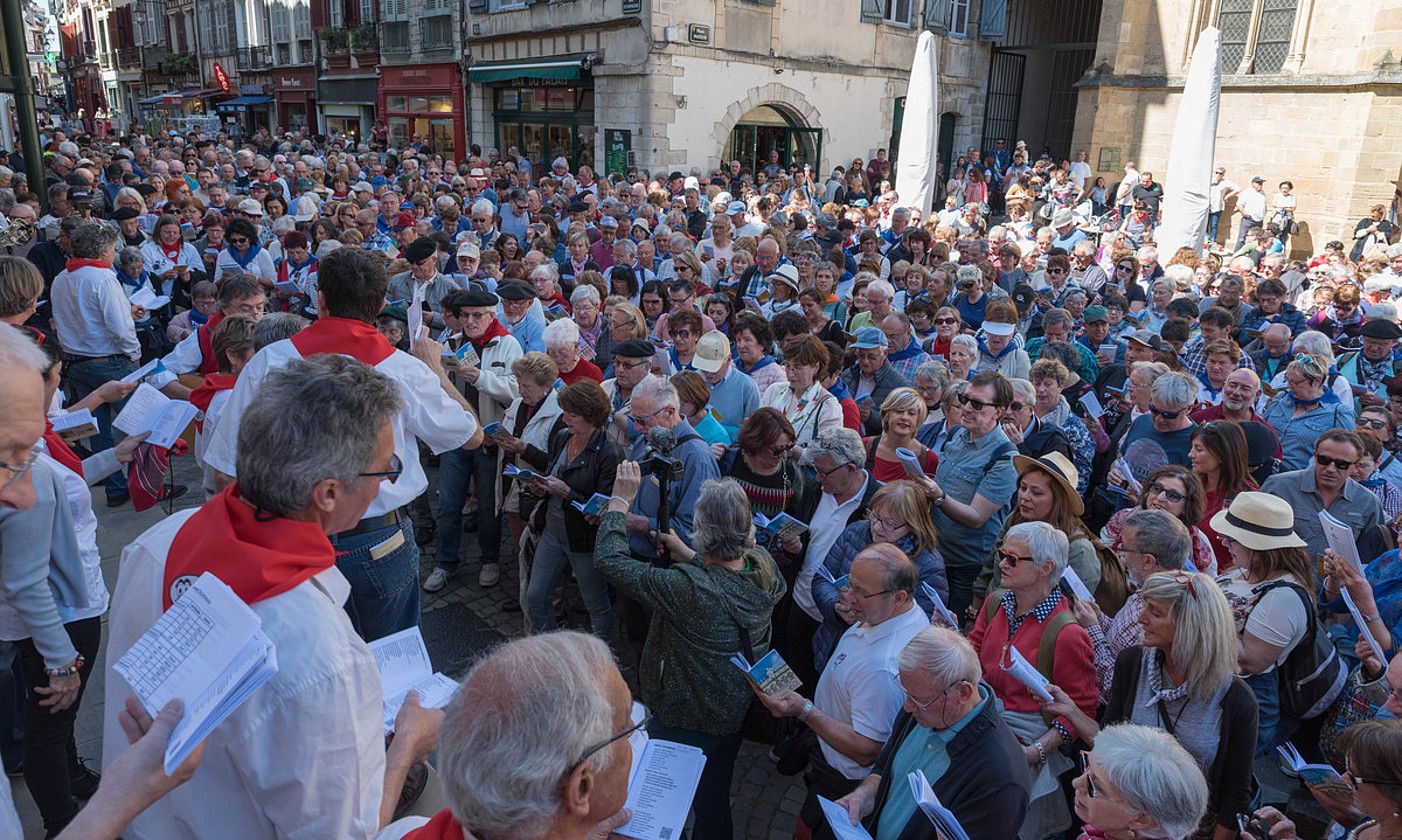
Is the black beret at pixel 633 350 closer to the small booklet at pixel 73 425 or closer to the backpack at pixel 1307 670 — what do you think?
the small booklet at pixel 73 425

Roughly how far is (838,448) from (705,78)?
16634mm

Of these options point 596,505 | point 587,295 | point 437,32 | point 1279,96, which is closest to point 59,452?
point 596,505

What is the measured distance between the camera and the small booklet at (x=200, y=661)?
4.75 feet

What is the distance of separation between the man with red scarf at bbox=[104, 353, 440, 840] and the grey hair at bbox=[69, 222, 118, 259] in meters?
5.20

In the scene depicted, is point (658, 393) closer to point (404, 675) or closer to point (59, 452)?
point (404, 675)

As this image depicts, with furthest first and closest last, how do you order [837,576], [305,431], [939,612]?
1. [837,576]
2. [939,612]
3. [305,431]

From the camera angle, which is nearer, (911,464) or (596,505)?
(596,505)

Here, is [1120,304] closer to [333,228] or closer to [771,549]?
[771,549]

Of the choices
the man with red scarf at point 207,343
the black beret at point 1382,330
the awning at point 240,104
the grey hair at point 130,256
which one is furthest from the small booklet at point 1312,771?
the awning at point 240,104

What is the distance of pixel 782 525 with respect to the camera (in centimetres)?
402

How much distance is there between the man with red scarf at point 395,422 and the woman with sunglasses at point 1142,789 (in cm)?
241

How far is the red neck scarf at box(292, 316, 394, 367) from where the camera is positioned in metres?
3.30

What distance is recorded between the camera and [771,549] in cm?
421

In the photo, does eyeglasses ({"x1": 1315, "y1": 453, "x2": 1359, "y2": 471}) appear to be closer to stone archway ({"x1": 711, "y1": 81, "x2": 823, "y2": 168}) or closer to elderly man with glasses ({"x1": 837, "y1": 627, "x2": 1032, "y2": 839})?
elderly man with glasses ({"x1": 837, "y1": 627, "x2": 1032, "y2": 839})
